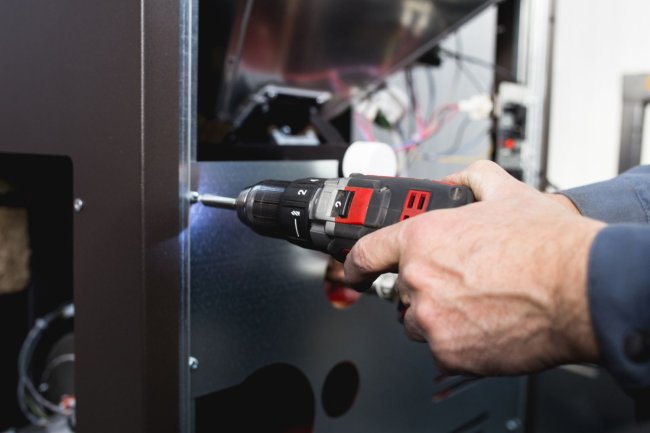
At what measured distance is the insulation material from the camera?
76 centimetres

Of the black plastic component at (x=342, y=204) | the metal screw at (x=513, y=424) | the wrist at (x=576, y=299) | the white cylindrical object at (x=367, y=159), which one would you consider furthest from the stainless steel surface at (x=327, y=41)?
the metal screw at (x=513, y=424)

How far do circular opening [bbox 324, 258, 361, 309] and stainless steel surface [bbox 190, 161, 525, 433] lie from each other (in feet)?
0.03

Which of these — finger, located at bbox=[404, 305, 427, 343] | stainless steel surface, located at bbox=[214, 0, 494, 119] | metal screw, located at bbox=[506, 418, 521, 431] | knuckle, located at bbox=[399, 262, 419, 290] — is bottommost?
metal screw, located at bbox=[506, 418, 521, 431]

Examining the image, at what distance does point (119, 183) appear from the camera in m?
0.45

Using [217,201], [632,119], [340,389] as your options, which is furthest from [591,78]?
[217,201]

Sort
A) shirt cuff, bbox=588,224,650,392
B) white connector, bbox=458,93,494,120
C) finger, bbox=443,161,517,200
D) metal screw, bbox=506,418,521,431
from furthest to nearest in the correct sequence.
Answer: white connector, bbox=458,93,494,120 < metal screw, bbox=506,418,521,431 < finger, bbox=443,161,517,200 < shirt cuff, bbox=588,224,650,392

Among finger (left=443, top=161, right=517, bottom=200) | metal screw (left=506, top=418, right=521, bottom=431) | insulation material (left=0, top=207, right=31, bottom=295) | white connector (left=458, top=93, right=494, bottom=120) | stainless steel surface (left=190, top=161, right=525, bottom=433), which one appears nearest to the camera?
finger (left=443, top=161, right=517, bottom=200)

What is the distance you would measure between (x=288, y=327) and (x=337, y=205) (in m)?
0.22

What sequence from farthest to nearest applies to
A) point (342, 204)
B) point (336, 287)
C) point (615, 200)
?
point (336, 287) < point (615, 200) < point (342, 204)

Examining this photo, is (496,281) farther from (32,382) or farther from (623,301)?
(32,382)

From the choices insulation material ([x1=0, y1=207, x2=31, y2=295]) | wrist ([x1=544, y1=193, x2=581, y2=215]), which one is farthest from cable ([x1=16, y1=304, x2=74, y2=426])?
wrist ([x1=544, y1=193, x2=581, y2=215])

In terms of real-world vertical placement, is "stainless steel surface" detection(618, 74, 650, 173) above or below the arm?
above

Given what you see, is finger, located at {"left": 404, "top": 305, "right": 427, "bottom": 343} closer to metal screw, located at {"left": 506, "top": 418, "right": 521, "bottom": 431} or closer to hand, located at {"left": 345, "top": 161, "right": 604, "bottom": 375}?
hand, located at {"left": 345, "top": 161, "right": 604, "bottom": 375}

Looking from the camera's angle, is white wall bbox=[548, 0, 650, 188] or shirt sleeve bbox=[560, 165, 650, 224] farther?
white wall bbox=[548, 0, 650, 188]
